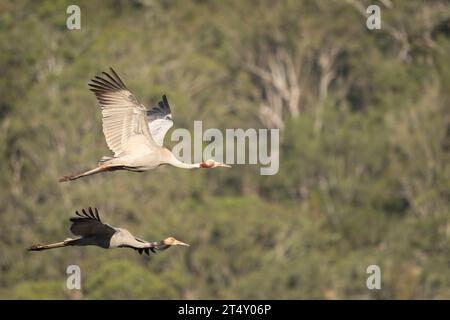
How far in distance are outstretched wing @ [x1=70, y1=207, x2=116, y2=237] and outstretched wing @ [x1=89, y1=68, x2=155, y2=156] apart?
61.6 inches

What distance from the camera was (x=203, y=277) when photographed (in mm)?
47500

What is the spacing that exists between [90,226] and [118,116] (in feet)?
6.71

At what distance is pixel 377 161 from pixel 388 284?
28.3 feet

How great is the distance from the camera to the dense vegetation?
156ft

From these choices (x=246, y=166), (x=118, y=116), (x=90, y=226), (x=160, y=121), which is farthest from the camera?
(x=246, y=166)

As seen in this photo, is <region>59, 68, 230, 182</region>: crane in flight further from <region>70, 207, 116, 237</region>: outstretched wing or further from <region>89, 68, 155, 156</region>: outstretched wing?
<region>70, 207, 116, 237</region>: outstretched wing

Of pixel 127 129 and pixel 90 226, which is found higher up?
pixel 127 129

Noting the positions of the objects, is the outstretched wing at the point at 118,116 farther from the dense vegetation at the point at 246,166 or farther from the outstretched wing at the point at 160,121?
the dense vegetation at the point at 246,166

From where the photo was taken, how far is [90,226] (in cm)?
2300

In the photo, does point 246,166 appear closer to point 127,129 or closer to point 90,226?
point 127,129

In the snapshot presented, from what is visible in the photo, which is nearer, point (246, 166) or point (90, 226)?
point (90, 226)

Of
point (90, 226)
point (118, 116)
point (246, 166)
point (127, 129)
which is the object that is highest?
point (246, 166)

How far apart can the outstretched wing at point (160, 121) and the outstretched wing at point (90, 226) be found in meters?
2.50

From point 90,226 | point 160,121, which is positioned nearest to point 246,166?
point 160,121
